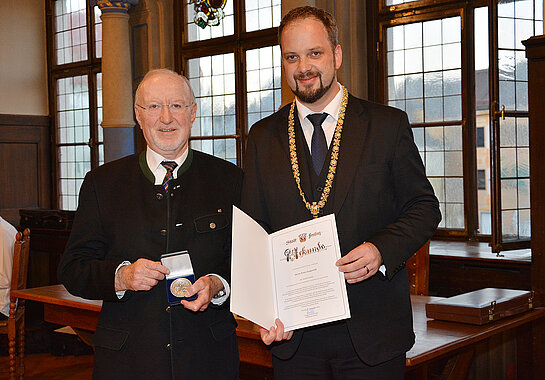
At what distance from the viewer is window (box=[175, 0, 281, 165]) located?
8023mm

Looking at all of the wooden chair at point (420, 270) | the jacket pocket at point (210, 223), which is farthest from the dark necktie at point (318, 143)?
the wooden chair at point (420, 270)

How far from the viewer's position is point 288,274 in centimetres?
183

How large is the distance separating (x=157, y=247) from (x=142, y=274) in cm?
19

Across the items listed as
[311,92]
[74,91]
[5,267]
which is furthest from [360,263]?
[74,91]

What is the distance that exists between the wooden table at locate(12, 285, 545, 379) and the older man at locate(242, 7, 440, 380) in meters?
0.60

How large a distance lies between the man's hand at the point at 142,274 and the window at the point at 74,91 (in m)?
8.33

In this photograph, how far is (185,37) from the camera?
8828 mm

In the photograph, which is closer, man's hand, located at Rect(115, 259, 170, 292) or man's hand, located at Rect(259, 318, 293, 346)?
man's hand, located at Rect(259, 318, 293, 346)

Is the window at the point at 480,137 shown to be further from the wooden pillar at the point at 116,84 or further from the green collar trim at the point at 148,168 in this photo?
the green collar trim at the point at 148,168

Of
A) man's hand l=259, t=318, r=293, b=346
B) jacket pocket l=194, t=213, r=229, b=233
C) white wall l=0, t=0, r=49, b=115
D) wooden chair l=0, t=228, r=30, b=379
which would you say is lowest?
wooden chair l=0, t=228, r=30, b=379

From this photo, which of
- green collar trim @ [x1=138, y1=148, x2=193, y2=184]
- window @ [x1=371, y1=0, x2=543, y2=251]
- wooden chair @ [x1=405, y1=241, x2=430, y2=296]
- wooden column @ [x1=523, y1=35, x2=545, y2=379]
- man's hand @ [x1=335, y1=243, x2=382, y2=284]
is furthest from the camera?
window @ [x1=371, y1=0, x2=543, y2=251]

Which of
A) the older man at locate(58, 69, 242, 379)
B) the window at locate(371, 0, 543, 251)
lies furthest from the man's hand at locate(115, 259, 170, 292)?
the window at locate(371, 0, 543, 251)

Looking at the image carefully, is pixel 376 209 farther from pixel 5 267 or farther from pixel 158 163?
pixel 5 267

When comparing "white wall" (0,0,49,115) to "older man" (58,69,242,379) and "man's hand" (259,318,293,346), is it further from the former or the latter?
"man's hand" (259,318,293,346)
